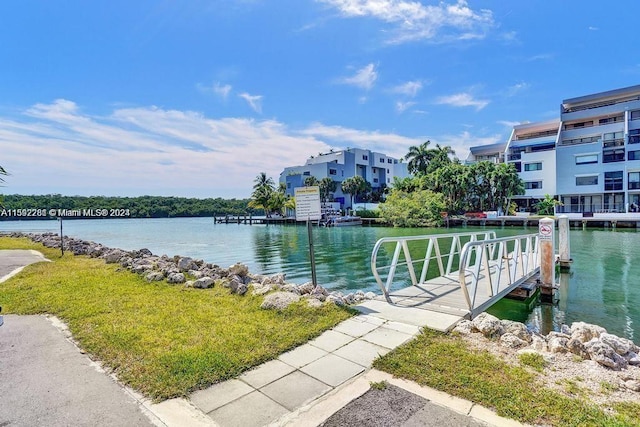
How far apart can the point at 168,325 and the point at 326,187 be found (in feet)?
190

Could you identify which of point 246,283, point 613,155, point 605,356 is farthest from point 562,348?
point 613,155

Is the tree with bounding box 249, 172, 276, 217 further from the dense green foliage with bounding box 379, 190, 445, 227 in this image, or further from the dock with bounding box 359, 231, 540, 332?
the dock with bounding box 359, 231, 540, 332

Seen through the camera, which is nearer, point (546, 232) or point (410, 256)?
point (546, 232)

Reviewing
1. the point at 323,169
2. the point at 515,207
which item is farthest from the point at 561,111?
the point at 323,169

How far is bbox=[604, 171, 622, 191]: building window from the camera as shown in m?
38.2

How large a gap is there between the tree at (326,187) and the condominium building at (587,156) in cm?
2873

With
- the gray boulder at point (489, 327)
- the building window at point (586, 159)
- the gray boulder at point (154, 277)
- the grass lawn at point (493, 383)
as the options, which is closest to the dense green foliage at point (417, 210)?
the building window at point (586, 159)

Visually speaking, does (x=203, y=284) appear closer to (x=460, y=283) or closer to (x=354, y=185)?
(x=460, y=283)

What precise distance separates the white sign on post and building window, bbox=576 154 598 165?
4639 cm

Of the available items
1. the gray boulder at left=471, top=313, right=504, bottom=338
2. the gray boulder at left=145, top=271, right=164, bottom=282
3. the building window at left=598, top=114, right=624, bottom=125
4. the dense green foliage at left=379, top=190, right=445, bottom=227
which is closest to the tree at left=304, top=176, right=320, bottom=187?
the dense green foliage at left=379, top=190, right=445, bottom=227

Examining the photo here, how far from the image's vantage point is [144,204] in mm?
96250

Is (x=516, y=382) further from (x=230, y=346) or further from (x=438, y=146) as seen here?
(x=438, y=146)

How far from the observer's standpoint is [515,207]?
45.0 m

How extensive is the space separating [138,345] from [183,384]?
1363 mm
